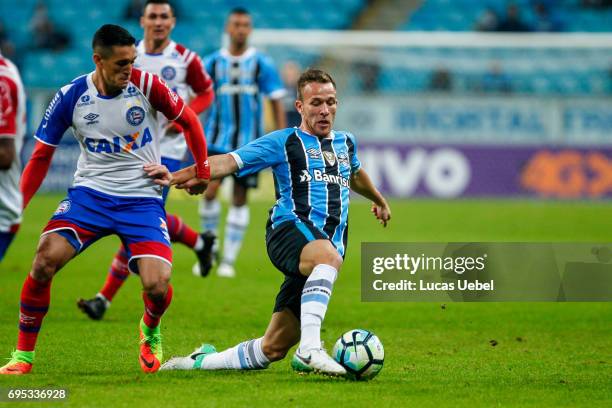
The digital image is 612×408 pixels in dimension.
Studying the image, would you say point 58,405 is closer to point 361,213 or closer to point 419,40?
point 361,213

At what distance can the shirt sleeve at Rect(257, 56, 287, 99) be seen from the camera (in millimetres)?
12047

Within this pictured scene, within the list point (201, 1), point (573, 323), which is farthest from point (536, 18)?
point (573, 323)

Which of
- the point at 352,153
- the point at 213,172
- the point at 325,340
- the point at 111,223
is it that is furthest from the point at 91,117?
the point at 325,340

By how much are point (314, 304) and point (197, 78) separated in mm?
3817

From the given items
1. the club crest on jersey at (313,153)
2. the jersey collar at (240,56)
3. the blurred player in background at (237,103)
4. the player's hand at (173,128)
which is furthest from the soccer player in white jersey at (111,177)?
the jersey collar at (240,56)

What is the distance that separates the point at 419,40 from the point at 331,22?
4346 mm

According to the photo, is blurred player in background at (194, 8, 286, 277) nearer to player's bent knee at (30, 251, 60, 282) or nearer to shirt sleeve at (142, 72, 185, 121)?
shirt sleeve at (142, 72, 185, 121)

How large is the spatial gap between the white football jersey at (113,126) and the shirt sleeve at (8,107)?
67 centimetres

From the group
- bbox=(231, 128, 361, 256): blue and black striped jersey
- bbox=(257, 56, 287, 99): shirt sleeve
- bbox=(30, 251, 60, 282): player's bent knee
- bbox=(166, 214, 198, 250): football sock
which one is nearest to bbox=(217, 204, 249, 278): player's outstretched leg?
bbox=(257, 56, 287, 99): shirt sleeve

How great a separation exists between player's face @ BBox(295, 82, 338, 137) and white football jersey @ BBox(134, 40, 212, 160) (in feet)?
9.43

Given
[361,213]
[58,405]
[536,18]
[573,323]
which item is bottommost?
[58,405]

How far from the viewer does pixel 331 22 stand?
2559cm

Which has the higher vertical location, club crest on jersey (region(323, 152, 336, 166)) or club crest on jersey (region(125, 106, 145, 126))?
club crest on jersey (region(125, 106, 145, 126))

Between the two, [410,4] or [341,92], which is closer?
[341,92]
